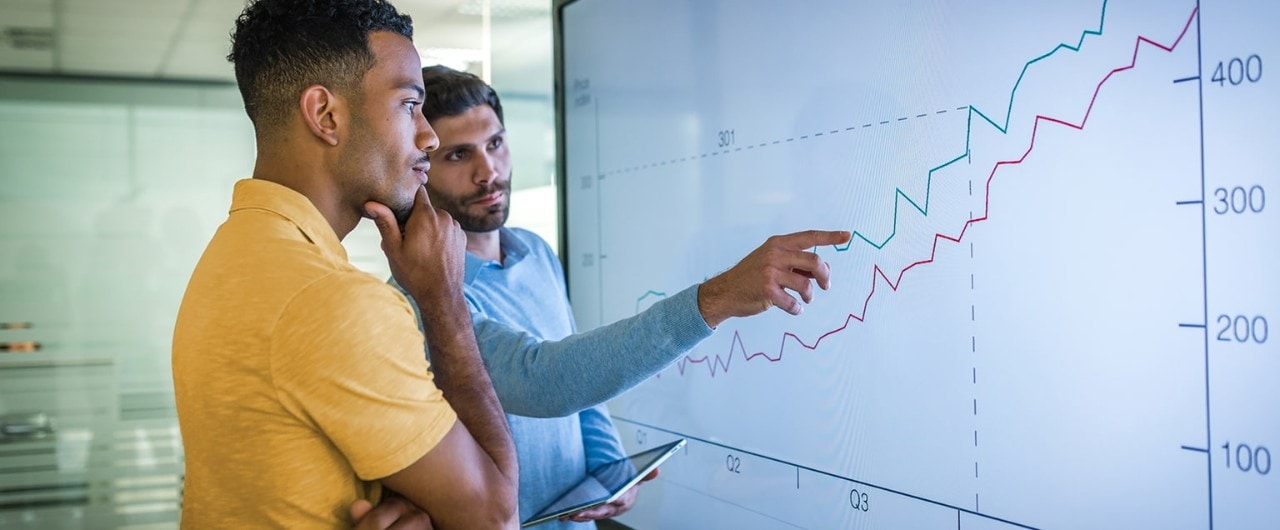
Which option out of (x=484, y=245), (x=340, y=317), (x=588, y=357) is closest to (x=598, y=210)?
(x=484, y=245)

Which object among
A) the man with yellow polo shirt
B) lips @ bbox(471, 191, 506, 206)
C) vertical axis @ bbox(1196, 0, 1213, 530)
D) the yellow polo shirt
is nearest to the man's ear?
the man with yellow polo shirt

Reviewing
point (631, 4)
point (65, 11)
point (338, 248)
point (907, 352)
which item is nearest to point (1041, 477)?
point (907, 352)

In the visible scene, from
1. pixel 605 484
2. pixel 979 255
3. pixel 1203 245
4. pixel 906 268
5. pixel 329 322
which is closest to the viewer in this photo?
pixel 329 322

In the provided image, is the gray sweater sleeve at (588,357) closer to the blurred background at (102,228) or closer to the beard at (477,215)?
the beard at (477,215)

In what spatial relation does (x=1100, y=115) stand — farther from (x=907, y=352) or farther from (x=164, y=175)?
(x=164, y=175)

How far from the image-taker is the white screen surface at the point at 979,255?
99 cm

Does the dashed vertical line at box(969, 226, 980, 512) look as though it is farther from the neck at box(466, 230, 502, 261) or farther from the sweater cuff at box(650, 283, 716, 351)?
→ the neck at box(466, 230, 502, 261)

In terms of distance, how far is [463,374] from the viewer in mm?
1141

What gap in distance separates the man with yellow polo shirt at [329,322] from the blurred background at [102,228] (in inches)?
51.8

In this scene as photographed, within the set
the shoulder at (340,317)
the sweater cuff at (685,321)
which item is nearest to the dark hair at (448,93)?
the sweater cuff at (685,321)

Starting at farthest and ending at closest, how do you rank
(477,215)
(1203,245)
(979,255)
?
(477,215) → (979,255) → (1203,245)

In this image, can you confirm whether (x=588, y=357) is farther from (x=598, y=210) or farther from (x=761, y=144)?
(x=598, y=210)

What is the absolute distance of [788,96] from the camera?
1590 mm

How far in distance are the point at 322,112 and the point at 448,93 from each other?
708mm
